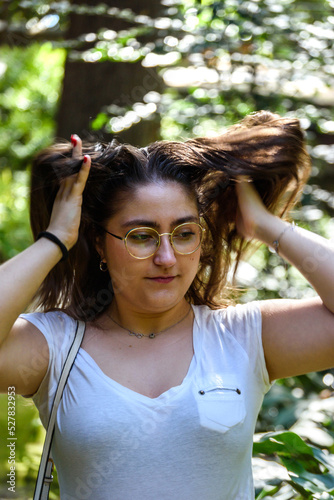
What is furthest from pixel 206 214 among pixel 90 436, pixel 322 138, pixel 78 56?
pixel 322 138

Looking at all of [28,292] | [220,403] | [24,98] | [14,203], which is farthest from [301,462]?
[24,98]

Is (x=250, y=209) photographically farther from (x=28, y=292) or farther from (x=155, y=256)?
(x=28, y=292)

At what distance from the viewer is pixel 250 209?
1891 millimetres

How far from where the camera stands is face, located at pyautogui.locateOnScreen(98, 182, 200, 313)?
65.9 inches

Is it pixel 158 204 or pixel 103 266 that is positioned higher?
pixel 158 204

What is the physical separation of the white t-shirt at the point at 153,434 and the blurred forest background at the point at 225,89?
330 millimetres

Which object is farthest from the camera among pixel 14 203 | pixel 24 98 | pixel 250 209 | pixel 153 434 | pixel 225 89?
pixel 24 98

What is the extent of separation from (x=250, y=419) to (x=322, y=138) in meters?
1.79

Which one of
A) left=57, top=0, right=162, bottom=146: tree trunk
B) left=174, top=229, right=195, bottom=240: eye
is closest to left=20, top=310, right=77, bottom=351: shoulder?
left=174, top=229, right=195, bottom=240: eye

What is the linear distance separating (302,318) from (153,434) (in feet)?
1.69

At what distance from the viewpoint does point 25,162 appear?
5.87 metres

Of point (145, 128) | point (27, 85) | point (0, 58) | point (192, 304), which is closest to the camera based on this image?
point (192, 304)

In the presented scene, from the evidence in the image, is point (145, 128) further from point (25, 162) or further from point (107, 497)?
point (25, 162)

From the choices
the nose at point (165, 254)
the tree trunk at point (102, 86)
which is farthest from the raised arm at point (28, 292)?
the tree trunk at point (102, 86)
